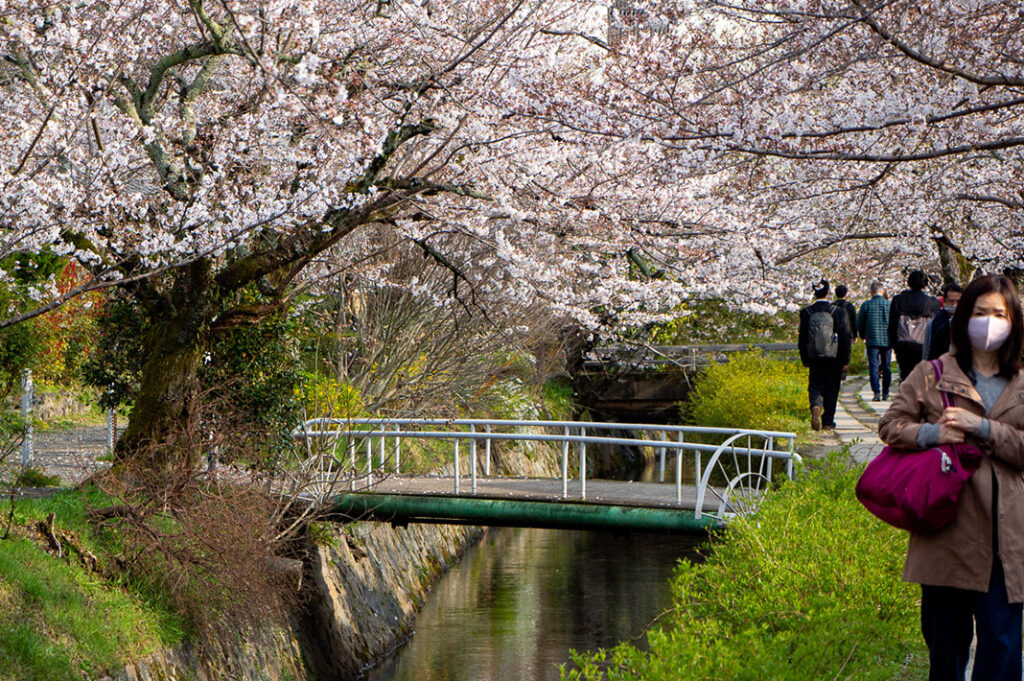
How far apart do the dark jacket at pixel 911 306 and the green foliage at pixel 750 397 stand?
3715 mm

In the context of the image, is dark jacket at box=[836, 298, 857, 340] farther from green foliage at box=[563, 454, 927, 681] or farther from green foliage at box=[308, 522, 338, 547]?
green foliage at box=[308, 522, 338, 547]

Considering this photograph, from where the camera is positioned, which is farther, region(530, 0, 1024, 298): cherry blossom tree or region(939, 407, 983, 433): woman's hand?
region(530, 0, 1024, 298): cherry blossom tree

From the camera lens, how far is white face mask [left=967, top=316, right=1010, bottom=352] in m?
3.89

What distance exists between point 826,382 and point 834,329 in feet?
2.21

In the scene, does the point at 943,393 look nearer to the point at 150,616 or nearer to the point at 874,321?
the point at 150,616

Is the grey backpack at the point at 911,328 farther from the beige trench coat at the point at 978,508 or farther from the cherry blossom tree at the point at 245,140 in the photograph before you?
the beige trench coat at the point at 978,508

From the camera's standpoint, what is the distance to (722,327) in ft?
78.8

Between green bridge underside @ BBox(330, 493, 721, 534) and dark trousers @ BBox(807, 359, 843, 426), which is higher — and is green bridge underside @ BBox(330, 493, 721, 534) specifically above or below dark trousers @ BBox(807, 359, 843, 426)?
below

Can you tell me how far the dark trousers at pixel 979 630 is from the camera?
377cm

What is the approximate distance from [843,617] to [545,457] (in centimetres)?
1435

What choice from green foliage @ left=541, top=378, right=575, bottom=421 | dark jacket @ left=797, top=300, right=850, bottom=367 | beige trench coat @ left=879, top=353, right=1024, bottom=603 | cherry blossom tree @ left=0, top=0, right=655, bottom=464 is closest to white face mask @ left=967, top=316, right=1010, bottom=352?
beige trench coat @ left=879, top=353, right=1024, bottom=603

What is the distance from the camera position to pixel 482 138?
9.31 meters

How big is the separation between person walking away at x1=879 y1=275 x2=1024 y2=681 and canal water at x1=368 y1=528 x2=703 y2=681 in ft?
16.7

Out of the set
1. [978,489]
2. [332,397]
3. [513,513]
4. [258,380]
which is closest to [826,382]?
[513,513]
